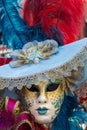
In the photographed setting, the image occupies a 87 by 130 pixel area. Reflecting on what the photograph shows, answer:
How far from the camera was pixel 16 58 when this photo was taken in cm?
146

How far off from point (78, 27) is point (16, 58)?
0.31 meters

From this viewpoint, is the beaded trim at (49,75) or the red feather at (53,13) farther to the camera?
the red feather at (53,13)

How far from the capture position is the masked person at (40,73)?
1364mm

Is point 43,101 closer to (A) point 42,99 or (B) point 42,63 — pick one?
(A) point 42,99

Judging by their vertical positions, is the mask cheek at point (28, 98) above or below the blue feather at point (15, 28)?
below

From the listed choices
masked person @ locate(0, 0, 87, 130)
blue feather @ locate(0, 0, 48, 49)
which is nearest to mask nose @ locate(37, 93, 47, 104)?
masked person @ locate(0, 0, 87, 130)

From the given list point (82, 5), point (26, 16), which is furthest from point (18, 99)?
point (82, 5)

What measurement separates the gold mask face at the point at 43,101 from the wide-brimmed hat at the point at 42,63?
64mm

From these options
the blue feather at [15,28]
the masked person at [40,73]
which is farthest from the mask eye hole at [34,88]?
the blue feather at [15,28]

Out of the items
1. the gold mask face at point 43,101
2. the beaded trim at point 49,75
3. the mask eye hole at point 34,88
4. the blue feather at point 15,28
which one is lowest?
the gold mask face at point 43,101

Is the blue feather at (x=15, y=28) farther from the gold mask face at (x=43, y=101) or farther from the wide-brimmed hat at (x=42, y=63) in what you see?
the gold mask face at (x=43, y=101)

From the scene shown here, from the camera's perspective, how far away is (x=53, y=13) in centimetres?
151

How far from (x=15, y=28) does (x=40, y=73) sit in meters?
0.28

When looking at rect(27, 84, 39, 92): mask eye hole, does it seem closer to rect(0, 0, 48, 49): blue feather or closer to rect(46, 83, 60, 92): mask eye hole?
rect(46, 83, 60, 92): mask eye hole
